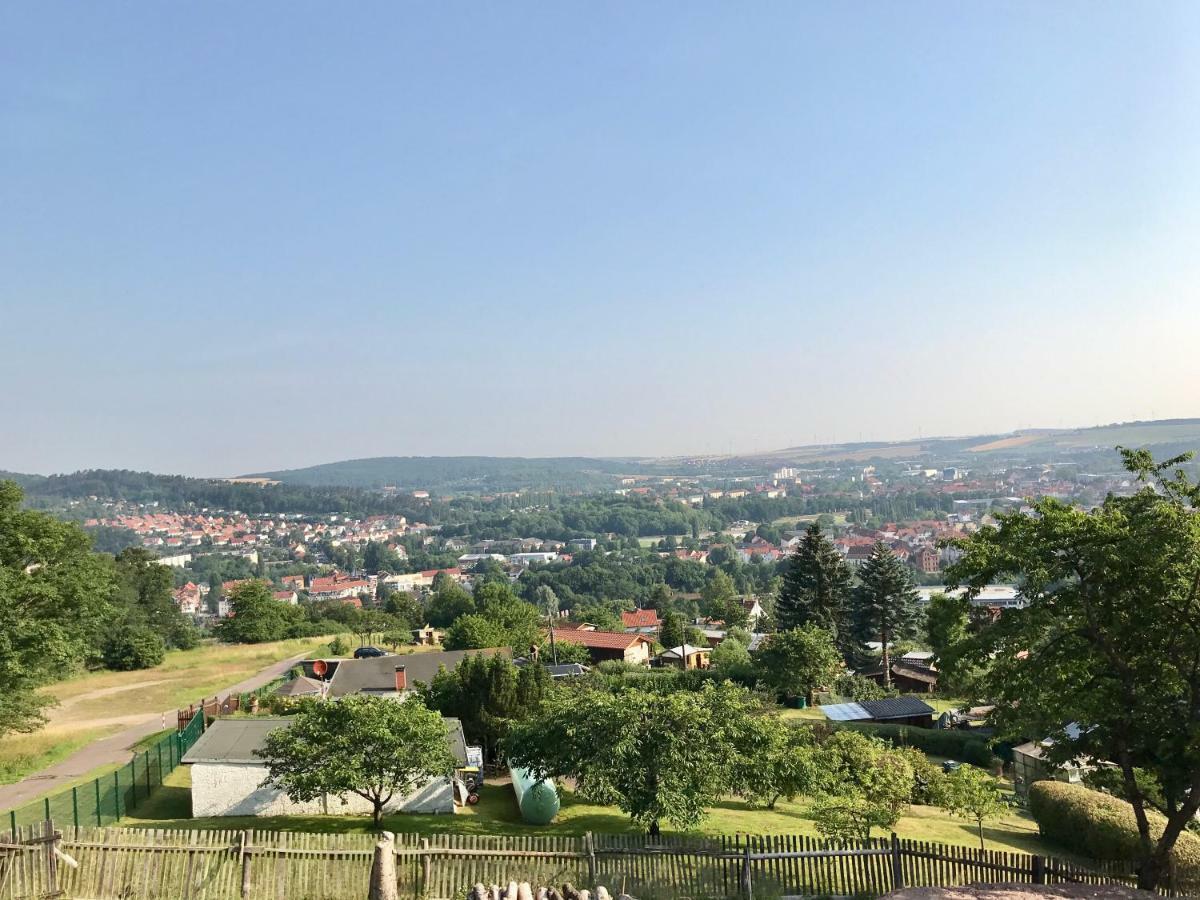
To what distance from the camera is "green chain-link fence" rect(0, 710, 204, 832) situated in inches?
711

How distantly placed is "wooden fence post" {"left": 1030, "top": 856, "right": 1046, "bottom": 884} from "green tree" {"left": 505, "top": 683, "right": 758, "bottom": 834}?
5.70 metres

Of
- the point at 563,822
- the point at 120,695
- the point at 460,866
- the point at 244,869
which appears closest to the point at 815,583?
the point at 563,822

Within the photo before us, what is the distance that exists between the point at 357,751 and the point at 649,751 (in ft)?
21.7

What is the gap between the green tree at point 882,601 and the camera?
5444cm

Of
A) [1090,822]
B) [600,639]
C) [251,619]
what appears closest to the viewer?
[1090,822]

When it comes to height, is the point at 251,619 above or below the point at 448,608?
above

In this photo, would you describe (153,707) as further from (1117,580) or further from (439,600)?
(439,600)

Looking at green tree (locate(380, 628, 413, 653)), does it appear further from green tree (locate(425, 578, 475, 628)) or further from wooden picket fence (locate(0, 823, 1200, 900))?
wooden picket fence (locate(0, 823, 1200, 900))

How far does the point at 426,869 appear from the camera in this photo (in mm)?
13391

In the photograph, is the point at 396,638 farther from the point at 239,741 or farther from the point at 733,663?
the point at 239,741

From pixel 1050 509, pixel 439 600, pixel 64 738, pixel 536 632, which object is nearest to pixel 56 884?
pixel 1050 509

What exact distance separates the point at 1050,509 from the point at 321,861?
13.3m

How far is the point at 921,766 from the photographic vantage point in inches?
976

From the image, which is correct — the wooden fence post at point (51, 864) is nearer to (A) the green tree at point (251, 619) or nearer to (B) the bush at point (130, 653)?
(B) the bush at point (130, 653)
